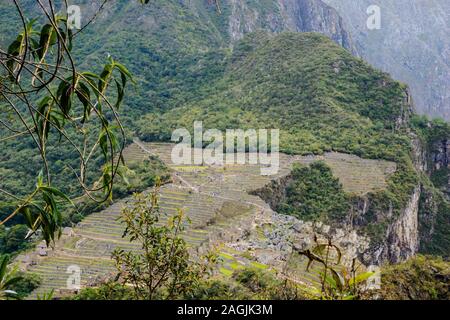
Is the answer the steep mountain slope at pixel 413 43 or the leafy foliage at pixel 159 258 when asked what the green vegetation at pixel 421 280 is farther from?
the steep mountain slope at pixel 413 43

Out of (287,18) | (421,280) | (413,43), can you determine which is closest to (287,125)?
(421,280)

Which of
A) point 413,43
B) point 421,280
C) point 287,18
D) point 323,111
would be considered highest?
point 413,43

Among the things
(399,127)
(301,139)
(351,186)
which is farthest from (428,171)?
(351,186)

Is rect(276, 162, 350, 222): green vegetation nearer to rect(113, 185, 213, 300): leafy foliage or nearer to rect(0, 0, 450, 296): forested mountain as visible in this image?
rect(0, 0, 450, 296): forested mountain

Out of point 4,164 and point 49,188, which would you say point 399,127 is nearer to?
point 4,164

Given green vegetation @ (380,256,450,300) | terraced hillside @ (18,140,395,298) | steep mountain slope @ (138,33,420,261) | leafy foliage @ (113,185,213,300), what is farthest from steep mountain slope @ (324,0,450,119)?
leafy foliage @ (113,185,213,300)

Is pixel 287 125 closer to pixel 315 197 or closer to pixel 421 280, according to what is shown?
pixel 315 197

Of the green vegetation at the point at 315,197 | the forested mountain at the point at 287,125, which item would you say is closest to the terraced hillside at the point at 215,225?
the forested mountain at the point at 287,125
